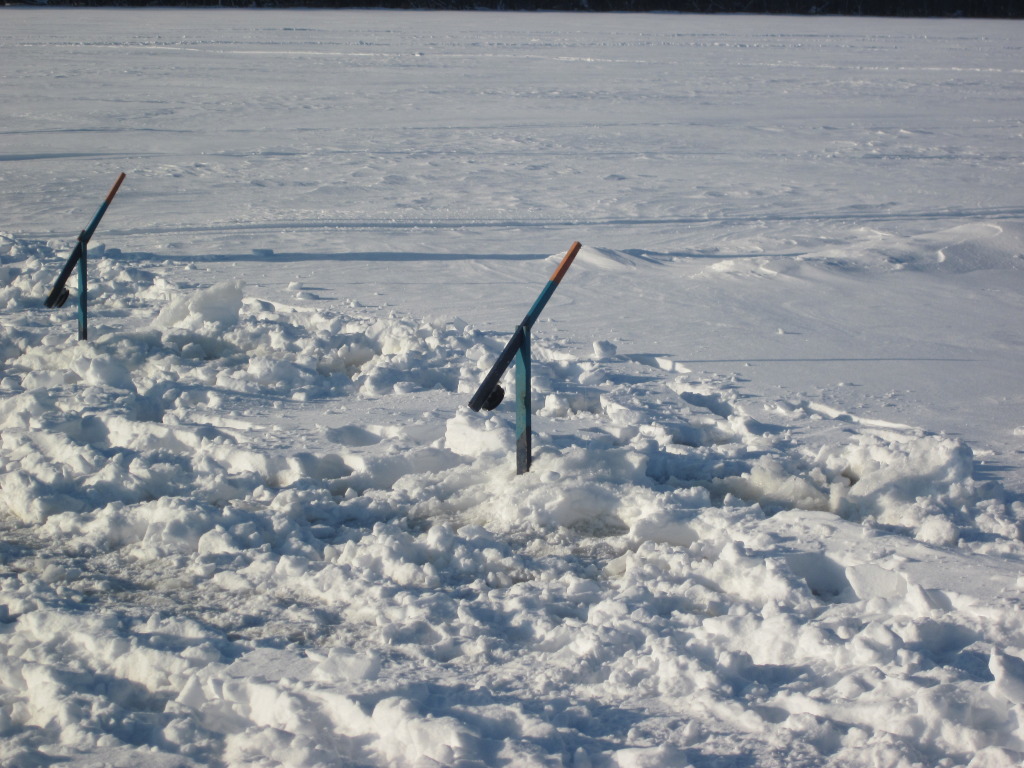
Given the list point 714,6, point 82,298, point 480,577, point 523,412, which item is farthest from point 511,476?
point 714,6

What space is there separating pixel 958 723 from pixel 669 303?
168 inches

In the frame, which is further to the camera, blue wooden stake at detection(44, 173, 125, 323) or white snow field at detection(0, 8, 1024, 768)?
blue wooden stake at detection(44, 173, 125, 323)

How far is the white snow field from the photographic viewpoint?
8.43ft

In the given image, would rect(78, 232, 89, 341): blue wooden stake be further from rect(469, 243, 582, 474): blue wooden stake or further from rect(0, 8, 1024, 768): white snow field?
rect(469, 243, 582, 474): blue wooden stake

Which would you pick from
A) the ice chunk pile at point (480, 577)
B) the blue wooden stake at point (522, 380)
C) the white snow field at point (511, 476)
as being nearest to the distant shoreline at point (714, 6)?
the white snow field at point (511, 476)

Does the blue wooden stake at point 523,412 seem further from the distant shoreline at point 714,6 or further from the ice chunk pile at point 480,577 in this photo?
the distant shoreline at point 714,6

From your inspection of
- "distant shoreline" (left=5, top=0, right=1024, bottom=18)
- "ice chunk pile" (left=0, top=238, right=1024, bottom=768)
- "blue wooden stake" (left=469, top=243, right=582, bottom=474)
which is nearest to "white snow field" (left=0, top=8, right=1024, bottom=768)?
"ice chunk pile" (left=0, top=238, right=1024, bottom=768)

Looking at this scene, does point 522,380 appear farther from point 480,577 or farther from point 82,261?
point 82,261

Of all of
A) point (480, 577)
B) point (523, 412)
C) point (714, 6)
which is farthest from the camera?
point (714, 6)

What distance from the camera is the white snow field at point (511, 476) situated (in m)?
2.57

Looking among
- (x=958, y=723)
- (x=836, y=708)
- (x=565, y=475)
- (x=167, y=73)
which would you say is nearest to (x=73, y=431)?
(x=565, y=475)

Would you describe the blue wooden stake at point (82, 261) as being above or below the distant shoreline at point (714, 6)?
below

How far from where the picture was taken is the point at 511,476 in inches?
155

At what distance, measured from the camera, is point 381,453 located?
418cm
